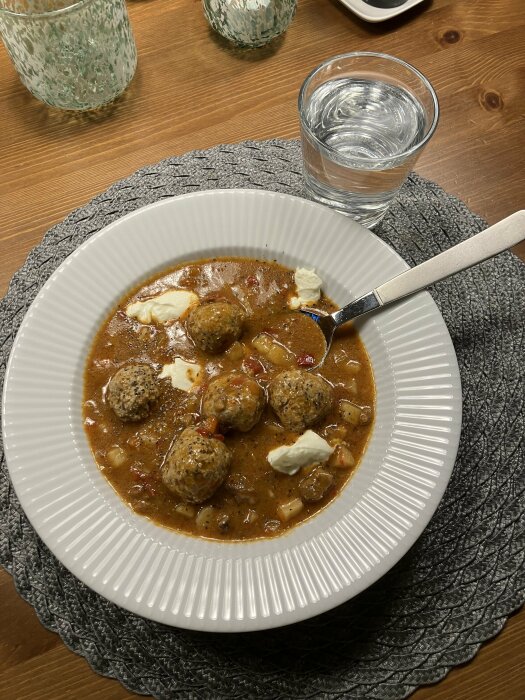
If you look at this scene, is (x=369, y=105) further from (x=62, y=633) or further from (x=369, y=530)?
(x=62, y=633)

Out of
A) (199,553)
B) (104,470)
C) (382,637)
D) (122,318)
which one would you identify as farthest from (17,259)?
(382,637)

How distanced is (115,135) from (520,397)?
2.88 meters

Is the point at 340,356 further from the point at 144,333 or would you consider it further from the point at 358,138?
the point at 358,138

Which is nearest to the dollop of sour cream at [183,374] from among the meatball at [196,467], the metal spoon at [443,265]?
the meatball at [196,467]

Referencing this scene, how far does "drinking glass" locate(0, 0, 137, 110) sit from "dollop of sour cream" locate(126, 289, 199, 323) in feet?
5.28

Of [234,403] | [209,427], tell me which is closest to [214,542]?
[209,427]

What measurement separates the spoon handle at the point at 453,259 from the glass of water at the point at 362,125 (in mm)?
506

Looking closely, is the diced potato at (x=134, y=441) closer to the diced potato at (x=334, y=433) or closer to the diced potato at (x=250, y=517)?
A: the diced potato at (x=250, y=517)

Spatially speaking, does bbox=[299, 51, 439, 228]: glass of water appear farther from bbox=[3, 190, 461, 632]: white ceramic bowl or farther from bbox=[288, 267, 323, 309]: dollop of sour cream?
bbox=[288, 267, 323, 309]: dollop of sour cream

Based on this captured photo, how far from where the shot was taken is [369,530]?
110 inches

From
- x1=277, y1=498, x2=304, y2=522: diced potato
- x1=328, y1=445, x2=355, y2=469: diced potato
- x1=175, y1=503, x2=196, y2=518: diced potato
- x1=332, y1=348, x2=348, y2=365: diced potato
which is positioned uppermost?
x1=332, y1=348, x2=348, y2=365: diced potato

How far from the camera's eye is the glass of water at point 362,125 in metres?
3.29

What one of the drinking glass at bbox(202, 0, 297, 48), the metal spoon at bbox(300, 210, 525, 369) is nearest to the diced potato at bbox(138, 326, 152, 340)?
the metal spoon at bbox(300, 210, 525, 369)

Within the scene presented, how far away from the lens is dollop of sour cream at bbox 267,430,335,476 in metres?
2.93
